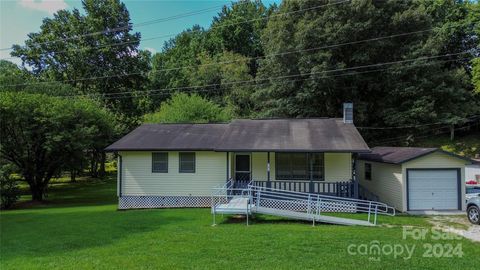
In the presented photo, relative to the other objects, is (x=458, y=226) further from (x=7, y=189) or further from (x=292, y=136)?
(x=7, y=189)

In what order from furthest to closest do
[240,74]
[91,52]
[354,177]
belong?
[91,52], [240,74], [354,177]

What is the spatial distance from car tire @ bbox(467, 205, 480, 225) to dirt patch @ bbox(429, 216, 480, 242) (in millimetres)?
184

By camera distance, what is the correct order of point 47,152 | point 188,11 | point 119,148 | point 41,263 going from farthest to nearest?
point 47,152 → point 188,11 → point 119,148 → point 41,263

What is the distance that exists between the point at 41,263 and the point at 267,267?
4.84 meters

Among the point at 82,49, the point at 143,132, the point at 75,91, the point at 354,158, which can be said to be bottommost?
the point at 354,158

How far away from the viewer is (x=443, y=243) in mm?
8906

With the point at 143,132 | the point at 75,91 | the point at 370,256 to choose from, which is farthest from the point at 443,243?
the point at 75,91

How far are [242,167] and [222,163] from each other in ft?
3.41

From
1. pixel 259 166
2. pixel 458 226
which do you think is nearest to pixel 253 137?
pixel 259 166

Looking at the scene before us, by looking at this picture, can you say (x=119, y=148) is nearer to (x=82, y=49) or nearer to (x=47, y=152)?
(x=47, y=152)

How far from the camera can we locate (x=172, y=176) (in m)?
17.1

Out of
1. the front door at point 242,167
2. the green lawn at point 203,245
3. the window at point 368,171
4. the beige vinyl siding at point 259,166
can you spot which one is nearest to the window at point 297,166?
the beige vinyl siding at point 259,166

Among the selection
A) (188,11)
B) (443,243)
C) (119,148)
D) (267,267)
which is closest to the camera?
(267,267)

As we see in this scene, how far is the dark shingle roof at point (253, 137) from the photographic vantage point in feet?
50.7
